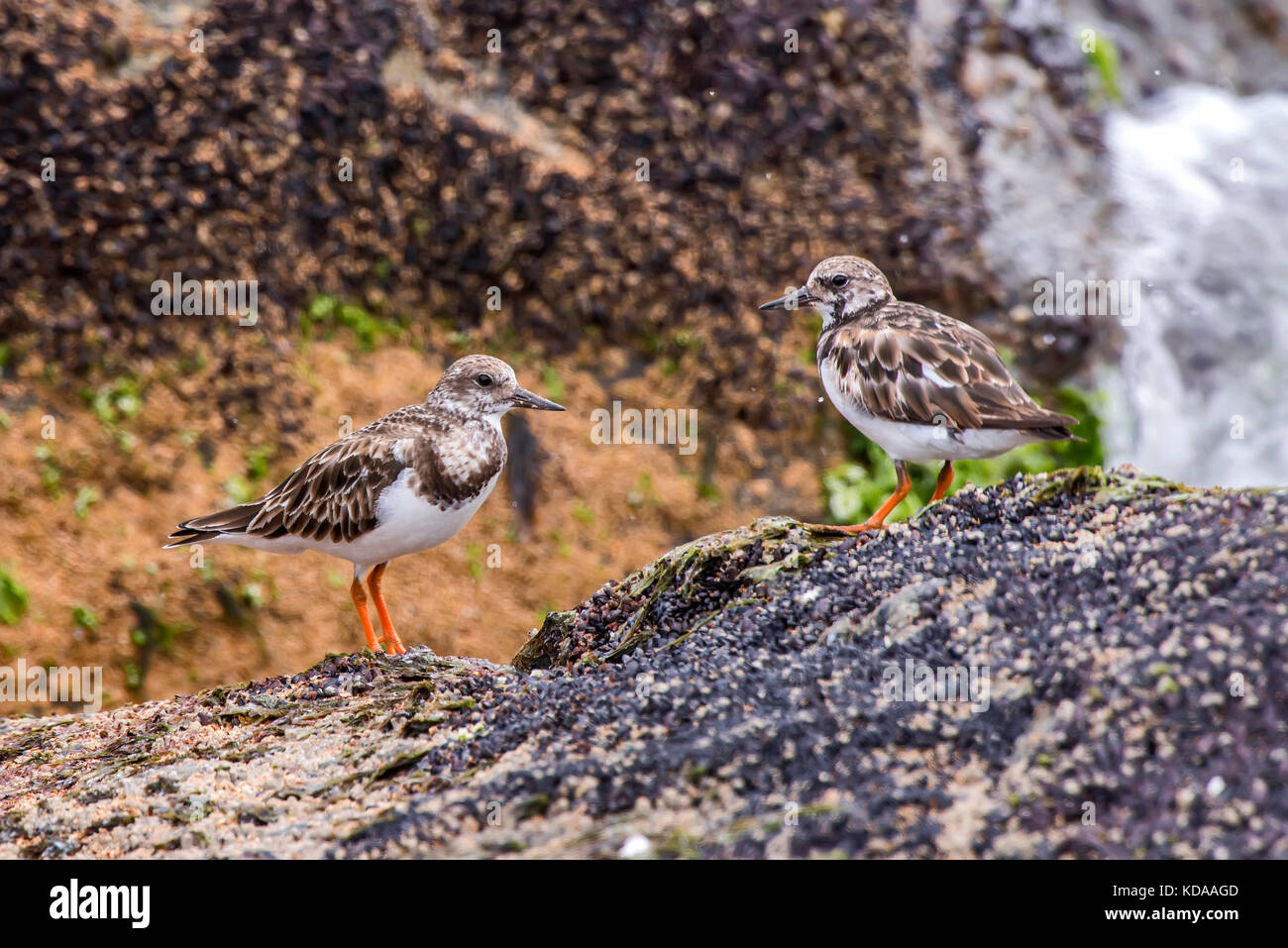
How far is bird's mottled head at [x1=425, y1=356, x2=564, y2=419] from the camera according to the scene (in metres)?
6.99

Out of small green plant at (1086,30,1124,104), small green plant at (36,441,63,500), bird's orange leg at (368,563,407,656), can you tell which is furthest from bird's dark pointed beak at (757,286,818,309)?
small green plant at (1086,30,1124,104)

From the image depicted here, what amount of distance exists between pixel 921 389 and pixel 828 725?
2373 millimetres

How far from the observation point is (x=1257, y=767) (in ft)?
12.3

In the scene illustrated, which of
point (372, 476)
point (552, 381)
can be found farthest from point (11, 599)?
point (552, 381)

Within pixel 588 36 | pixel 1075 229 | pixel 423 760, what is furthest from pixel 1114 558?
pixel 1075 229

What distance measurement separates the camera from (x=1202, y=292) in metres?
14.6

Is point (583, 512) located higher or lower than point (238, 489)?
lower

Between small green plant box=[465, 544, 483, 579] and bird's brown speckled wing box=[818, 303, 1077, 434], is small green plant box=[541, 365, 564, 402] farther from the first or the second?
bird's brown speckled wing box=[818, 303, 1077, 434]

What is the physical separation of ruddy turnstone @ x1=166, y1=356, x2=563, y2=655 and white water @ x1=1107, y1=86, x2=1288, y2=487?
8.37 metres

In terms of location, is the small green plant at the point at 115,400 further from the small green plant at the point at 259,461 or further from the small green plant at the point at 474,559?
the small green plant at the point at 474,559

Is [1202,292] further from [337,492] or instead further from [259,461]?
[337,492]

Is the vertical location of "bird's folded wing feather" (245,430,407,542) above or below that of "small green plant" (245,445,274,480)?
below

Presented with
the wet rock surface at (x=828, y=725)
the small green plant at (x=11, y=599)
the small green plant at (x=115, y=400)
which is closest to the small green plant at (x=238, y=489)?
the small green plant at (x=115, y=400)

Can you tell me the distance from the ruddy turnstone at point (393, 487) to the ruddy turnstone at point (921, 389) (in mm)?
1651
